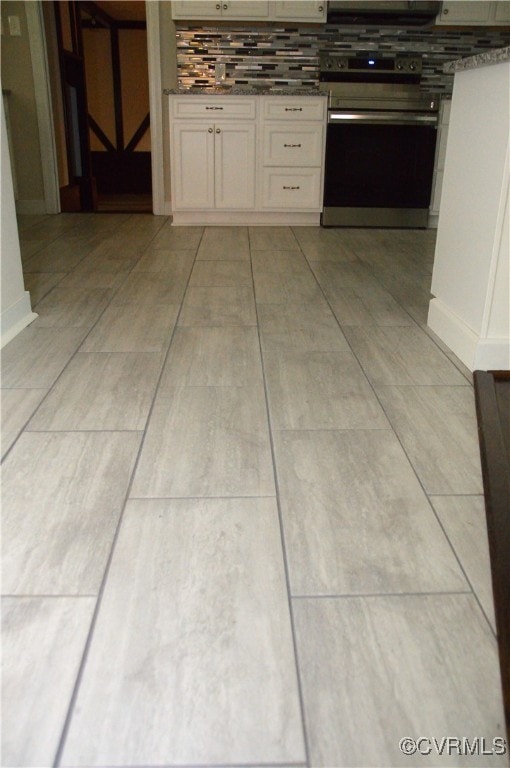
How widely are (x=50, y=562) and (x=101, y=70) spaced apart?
328 inches

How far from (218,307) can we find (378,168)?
2496 millimetres

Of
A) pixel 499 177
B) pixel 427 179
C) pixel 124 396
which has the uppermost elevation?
pixel 499 177

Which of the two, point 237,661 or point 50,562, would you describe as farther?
point 50,562

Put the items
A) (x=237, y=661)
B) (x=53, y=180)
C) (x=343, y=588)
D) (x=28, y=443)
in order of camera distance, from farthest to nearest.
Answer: (x=53, y=180)
(x=28, y=443)
(x=343, y=588)
(x=237, y=661)

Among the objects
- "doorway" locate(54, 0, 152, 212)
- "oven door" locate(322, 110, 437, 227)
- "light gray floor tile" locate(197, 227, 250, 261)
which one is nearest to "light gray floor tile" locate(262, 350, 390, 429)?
"light gray floor tile" locate(197, 227, 250, 261)

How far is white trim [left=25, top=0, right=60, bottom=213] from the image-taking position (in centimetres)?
477

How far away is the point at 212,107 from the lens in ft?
14.7

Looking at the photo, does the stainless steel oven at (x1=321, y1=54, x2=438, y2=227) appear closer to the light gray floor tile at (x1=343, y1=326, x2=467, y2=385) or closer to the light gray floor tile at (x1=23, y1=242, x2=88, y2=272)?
the light gray floor tile at (x1=23, y1=242, x2=88, y2=272)

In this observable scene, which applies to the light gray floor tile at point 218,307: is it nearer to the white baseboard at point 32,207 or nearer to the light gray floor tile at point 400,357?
the light gray floor tile at point 400,357

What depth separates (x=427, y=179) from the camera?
477 centimetres

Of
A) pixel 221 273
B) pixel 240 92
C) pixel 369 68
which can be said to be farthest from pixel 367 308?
pixel 369 68

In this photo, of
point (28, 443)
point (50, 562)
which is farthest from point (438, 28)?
point (50, 562)

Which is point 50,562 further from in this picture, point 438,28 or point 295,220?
point 438,28

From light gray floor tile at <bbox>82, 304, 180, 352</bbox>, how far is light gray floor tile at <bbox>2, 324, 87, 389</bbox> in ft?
0.24
